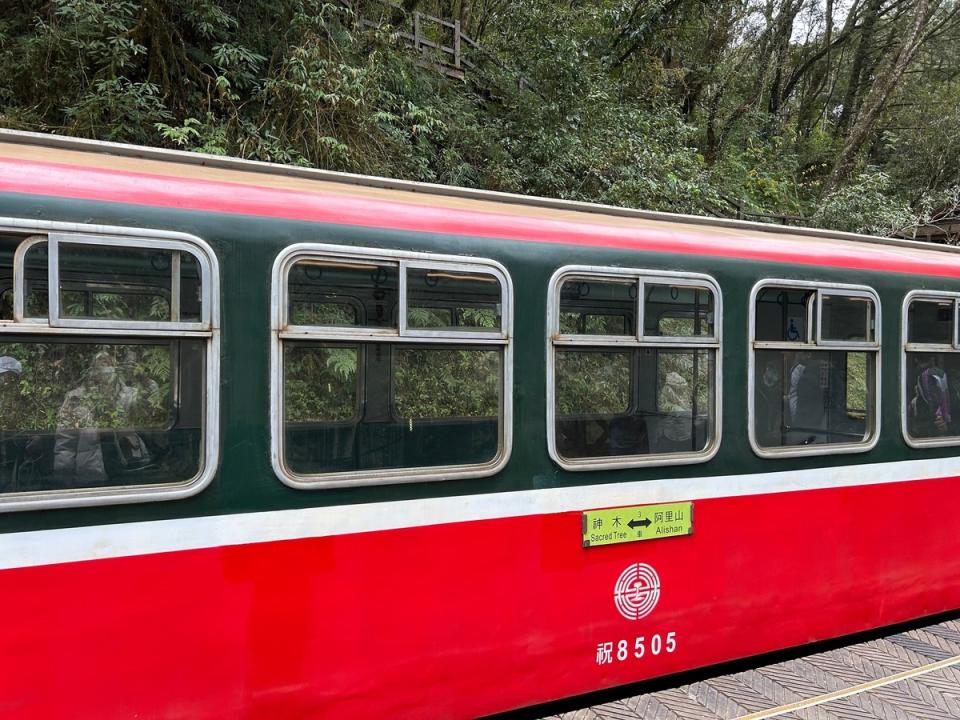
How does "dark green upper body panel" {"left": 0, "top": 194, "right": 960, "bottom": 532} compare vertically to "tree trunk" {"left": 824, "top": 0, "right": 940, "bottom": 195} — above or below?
below

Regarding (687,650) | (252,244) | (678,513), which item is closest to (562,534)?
(678,513)

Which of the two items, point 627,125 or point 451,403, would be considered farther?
point 627,125

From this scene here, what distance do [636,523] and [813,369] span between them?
157cm

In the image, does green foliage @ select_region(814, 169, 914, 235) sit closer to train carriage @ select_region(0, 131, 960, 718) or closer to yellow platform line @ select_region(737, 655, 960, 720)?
train carriage @ select_region(0, 131, 960, 718)

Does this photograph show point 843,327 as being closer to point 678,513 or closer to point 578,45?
point 678,513

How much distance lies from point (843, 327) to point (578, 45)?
31.9 feet

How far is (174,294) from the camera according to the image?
2.99 m

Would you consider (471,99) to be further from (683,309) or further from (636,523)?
(636,523)

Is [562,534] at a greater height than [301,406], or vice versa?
[301,406]

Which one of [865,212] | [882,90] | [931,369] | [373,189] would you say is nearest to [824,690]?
[931,369]

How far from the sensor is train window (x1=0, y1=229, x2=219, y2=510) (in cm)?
273

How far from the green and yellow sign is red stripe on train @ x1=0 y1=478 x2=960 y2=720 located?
0.05 meters

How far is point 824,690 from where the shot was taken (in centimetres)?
417

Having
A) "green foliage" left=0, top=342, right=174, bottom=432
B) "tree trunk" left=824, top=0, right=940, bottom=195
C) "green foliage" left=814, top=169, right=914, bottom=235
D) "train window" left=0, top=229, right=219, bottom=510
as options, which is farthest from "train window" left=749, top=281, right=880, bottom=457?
"tree trunk" left=824, top=0, right=940, bottom=195
